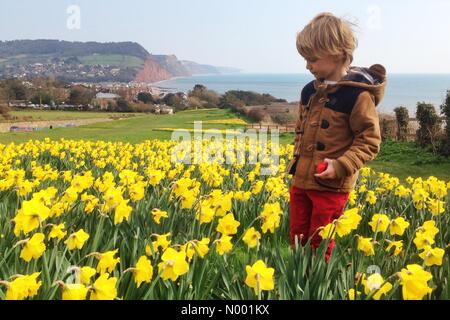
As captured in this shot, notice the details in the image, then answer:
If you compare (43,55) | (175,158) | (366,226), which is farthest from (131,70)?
(366,226)

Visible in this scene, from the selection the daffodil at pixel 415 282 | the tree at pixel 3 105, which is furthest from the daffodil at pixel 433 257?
the tree at pixel 3 105

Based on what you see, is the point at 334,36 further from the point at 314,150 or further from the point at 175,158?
the point at 175,158

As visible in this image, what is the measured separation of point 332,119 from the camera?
111 inches

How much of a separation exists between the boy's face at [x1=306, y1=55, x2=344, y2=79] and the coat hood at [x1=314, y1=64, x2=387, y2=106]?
0.08m

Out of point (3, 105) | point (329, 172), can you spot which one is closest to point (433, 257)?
point (329, 172)

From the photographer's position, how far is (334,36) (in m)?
2.66

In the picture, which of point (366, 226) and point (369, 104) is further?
point (366, 226)

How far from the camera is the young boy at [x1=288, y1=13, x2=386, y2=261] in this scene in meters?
2.70

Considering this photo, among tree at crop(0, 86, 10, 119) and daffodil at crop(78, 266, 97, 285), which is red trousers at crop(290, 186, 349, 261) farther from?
tree at crop(0, 86, 10, 119)

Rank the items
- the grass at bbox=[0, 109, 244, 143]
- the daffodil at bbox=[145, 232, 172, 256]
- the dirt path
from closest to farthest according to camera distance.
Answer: the daffodil at bbox=[145, 232, 172, 256], the grass at bbox=[0, 109, 244, 143], the dirt path

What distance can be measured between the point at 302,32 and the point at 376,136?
0.77 m

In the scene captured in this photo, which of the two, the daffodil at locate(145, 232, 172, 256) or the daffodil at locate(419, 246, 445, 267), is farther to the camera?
the daffodil at locate(145, 232, 172, 256)

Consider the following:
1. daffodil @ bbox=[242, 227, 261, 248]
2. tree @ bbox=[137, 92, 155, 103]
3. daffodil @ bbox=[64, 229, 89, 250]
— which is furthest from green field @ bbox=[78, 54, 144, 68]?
daffodil @ bbox=[64, 229, 89, 250]

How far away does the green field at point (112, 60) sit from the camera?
76562 mm
